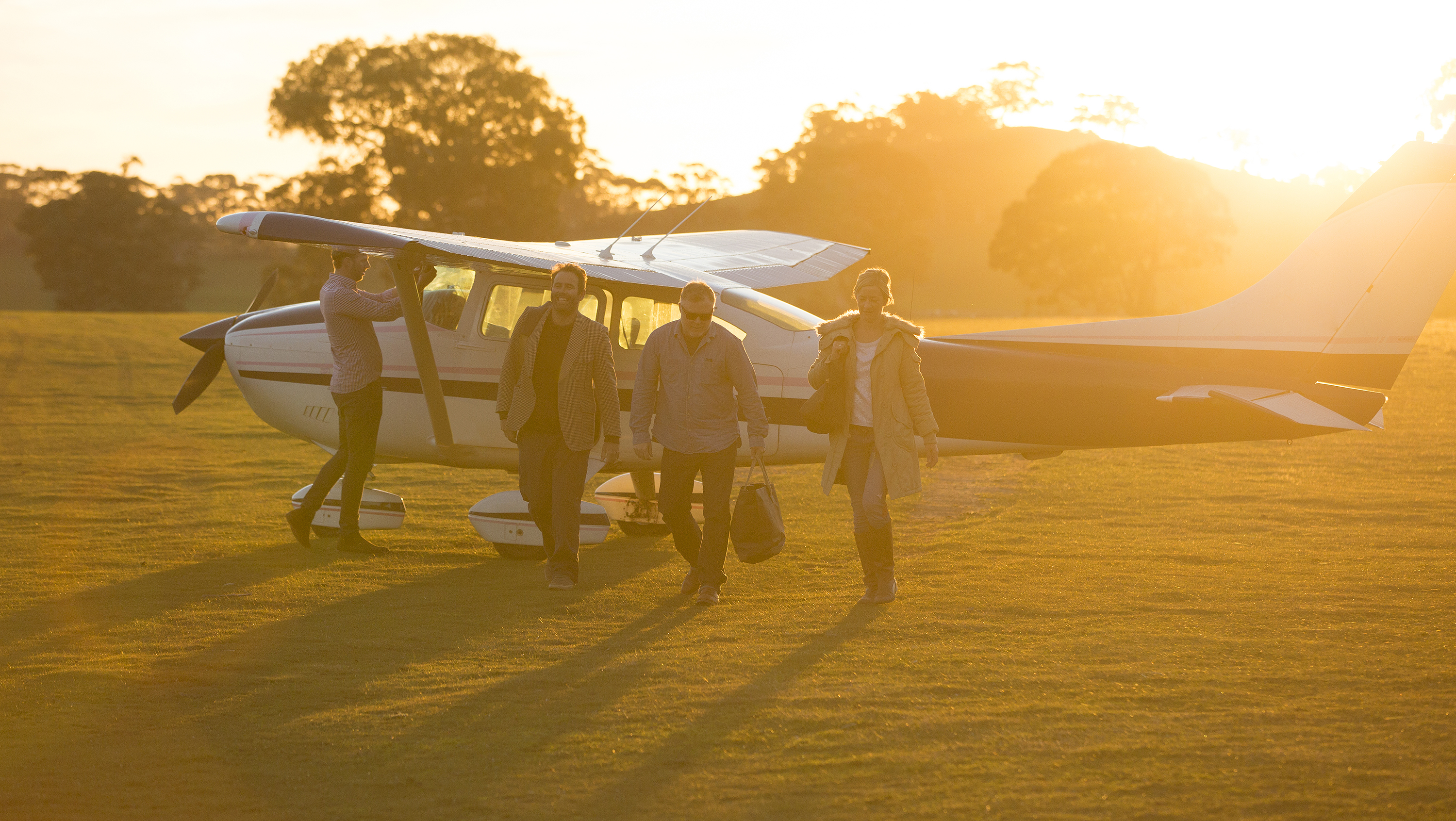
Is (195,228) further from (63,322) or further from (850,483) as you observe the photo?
(850,483)

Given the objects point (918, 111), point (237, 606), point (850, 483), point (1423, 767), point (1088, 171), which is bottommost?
point (237, 606)

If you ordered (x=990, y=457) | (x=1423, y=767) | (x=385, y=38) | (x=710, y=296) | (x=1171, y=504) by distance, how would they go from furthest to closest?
(x=385, y=38) < (x=990, y=457) < (x=1171, y=504) < (x=710, y=296) < (x=1423, y=767)

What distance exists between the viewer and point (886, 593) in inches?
286

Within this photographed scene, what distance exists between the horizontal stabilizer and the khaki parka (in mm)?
2126

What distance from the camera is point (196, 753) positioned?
4762mm

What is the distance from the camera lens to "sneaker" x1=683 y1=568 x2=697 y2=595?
757cm

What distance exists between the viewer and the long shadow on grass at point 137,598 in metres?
6.59

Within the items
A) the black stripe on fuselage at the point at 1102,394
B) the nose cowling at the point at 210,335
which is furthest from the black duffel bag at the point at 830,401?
the nose cowling at the point at 210,335

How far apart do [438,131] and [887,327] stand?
158 ft

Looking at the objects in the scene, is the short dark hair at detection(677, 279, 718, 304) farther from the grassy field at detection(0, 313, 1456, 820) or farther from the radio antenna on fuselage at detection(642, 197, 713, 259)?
the radio antenna on fuselage at detection(642, 197, 713, 259)

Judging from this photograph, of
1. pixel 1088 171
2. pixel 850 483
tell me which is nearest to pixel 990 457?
pixel 850 483

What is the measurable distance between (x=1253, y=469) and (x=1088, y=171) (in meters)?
63.5

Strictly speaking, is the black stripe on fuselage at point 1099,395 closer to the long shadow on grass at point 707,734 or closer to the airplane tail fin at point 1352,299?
the airplane tail fin at point 1352,299

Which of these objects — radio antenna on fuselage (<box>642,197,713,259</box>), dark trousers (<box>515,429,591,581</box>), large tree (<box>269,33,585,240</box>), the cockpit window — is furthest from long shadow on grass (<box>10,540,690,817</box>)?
large tree (<box>269,33,585,240</box>)
